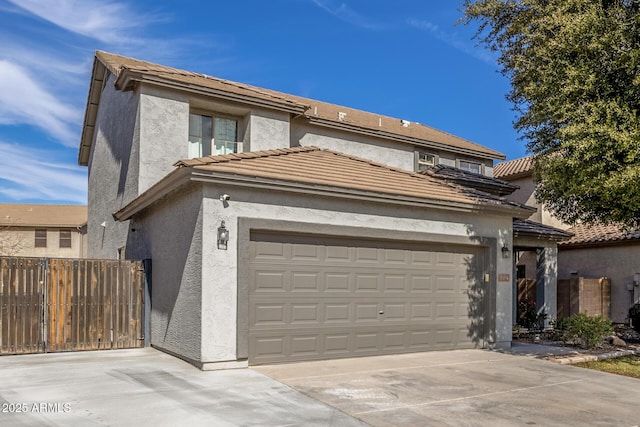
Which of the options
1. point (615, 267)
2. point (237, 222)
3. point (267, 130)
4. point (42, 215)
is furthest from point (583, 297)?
point (42, 215)

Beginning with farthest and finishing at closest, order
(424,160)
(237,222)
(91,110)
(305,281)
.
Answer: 1. (424,160)
2. (91,110)
3. (305,281)
4. (237,222)

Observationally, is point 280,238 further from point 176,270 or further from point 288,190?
point 176,270

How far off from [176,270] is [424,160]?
37.9ft

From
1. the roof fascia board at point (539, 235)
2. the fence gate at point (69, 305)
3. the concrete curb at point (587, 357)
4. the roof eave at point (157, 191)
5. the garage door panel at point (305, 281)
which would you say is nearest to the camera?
the roof eave at point (157, 191)

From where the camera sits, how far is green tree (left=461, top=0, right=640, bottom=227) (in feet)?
31.2

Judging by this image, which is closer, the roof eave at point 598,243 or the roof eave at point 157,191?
the roof eave at point 157,191

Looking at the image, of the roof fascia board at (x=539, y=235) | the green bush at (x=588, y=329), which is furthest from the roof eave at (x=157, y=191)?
the roof fascia board at (x=539, y=235)

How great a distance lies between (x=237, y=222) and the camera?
362 inches

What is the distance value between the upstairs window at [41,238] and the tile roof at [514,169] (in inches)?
1179

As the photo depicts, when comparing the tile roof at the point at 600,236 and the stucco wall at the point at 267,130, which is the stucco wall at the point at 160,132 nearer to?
the stucco wall at the point at 267,130

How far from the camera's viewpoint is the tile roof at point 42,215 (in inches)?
1383

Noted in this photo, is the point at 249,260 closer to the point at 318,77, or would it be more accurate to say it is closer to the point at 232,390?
the point at 232,390

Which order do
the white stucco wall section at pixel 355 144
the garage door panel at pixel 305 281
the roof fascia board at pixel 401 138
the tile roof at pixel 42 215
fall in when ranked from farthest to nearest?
1. the tile roof at pixel 42 215
2. the roof fascia board at pixel 401 138
3. the white stucco wall section at pixel 355 144
4. the garage door panel at pixel 305 281

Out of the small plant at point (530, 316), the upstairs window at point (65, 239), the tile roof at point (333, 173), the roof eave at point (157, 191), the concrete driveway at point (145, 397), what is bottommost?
the small plant at point (530, 316)
